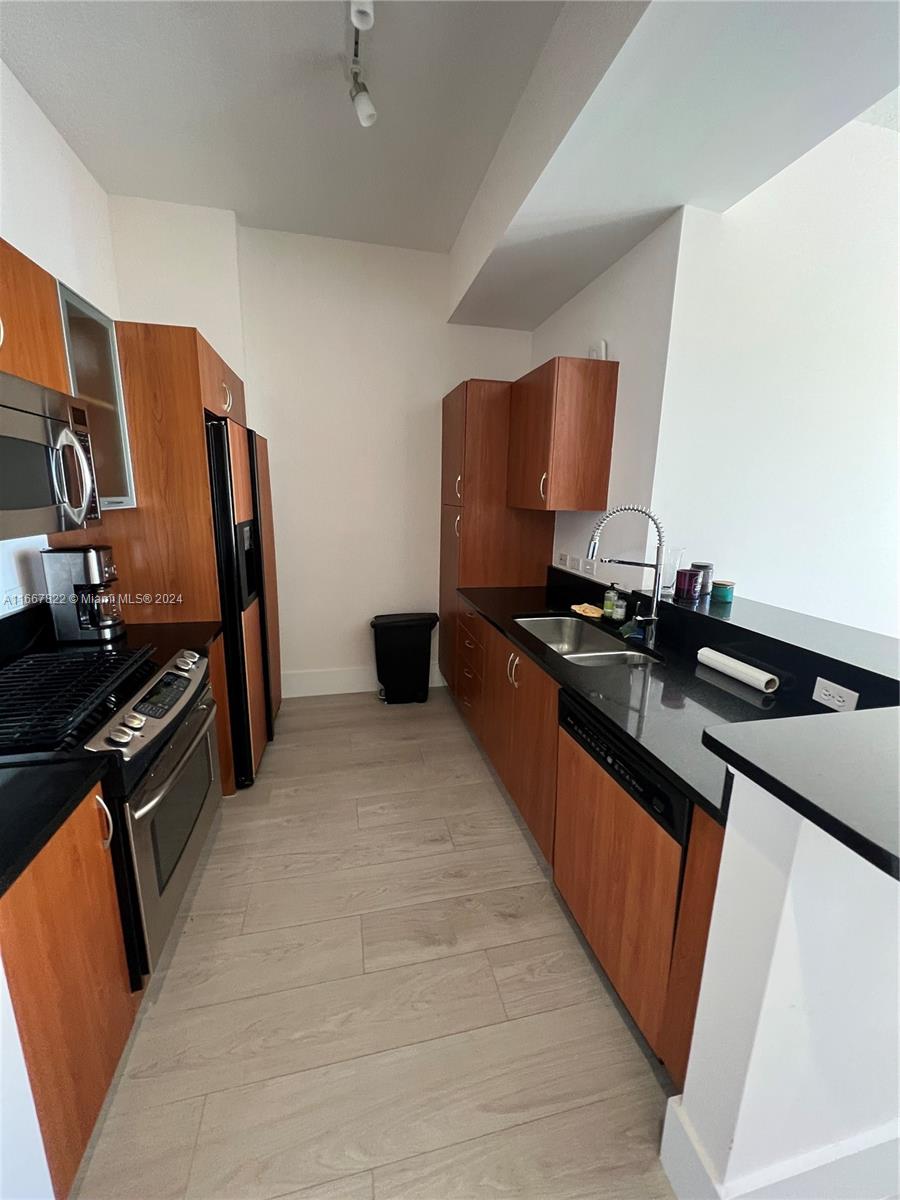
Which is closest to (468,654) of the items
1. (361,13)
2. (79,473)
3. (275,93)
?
(79,473)

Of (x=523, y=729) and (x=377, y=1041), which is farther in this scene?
(x=523, y=729)

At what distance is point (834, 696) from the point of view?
1262 millimetres

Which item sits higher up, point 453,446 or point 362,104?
point 362,104

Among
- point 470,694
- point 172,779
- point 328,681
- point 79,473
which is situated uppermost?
point 79,473

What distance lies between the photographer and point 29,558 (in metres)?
1.75

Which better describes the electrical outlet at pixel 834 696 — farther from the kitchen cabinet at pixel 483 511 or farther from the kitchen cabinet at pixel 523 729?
the kitchen cabinet at pixel 483 511

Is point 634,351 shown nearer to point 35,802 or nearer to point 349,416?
point 349,416

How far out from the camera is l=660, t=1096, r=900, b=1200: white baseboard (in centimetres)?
91

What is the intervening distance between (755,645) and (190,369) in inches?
91.7

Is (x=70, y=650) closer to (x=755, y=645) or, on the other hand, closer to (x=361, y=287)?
(x=755, y=645)

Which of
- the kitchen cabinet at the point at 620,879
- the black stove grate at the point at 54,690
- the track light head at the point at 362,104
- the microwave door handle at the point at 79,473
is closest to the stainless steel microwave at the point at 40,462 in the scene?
the microwave door handle at the point at 79,473

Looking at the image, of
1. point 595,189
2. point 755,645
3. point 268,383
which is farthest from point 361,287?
point 755,645

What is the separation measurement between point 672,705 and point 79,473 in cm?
186

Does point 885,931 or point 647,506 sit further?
point 647,506
